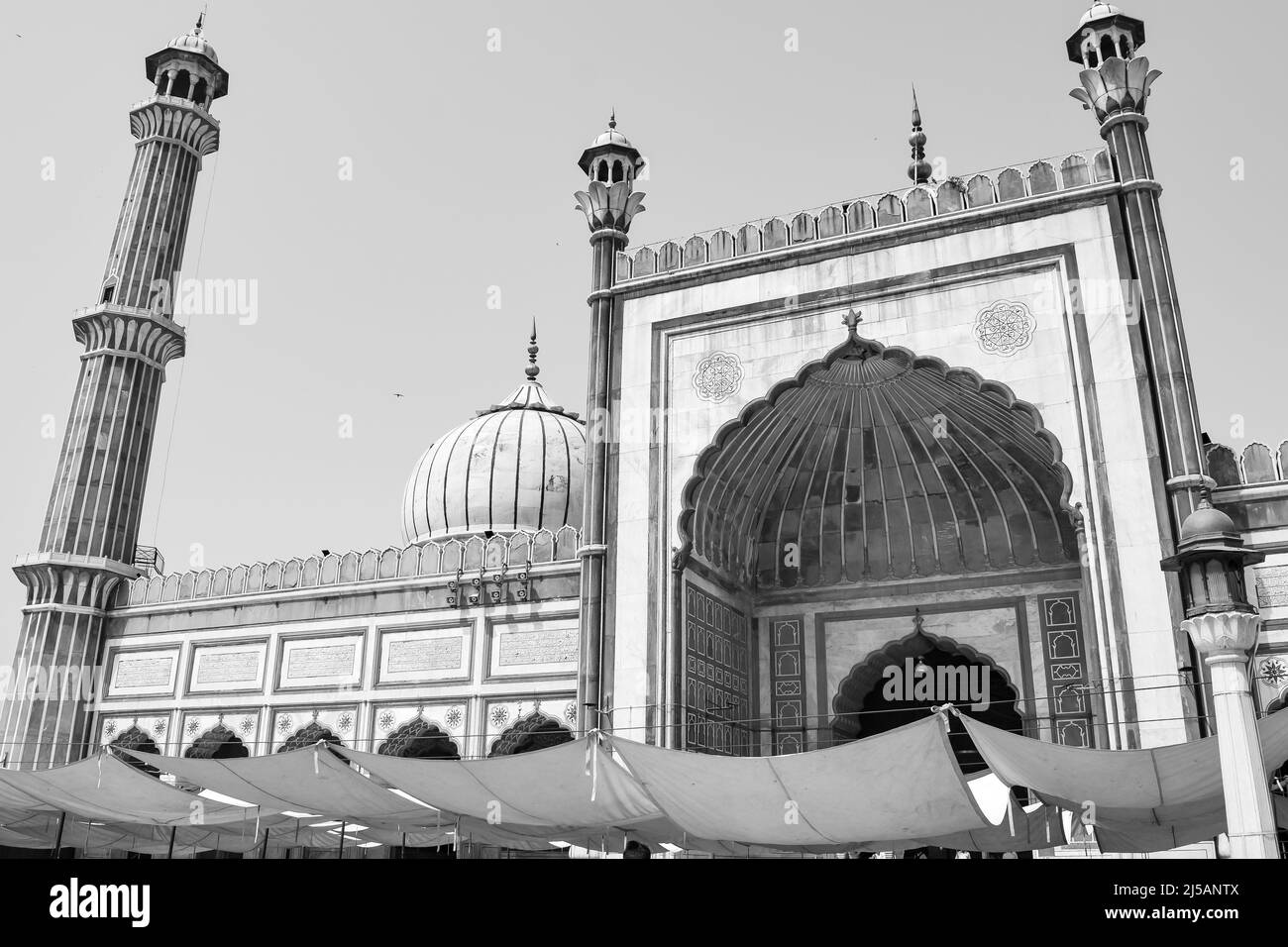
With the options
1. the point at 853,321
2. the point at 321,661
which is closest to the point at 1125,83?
the point at 853,321

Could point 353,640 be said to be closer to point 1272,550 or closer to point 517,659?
point 517,659

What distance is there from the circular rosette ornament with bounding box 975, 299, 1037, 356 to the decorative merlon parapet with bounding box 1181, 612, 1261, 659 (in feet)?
13.6

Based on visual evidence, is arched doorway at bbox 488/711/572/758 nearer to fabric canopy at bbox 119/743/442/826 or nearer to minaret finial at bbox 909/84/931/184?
fabric canopy at bbox 119/743/442/826

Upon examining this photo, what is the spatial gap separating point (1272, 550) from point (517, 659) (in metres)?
7.07

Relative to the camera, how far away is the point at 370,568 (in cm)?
1252

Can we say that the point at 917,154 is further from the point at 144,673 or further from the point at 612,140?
the point at 144,673

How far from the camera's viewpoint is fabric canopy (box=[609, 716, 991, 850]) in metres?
6.38

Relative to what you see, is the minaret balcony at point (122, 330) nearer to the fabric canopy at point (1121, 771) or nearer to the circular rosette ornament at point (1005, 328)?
the circular rosette ornament at point (1005, 328)

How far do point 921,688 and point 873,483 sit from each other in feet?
7.44

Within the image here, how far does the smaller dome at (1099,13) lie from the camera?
9891 millimetres

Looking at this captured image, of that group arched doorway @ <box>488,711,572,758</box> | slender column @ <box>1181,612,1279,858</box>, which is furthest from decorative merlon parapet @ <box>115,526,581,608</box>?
slender column @ <box>1181,612,1279,858</box>

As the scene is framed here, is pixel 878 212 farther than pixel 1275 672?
Yes

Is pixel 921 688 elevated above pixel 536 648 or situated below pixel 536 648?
below
